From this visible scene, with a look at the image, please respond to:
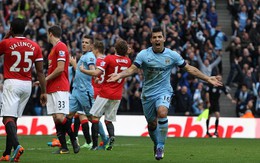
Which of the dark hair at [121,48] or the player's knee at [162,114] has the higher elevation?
the dark hair at [121,48]

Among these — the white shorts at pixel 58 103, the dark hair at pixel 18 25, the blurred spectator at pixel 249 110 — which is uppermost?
the dark hair at pixel 18 25

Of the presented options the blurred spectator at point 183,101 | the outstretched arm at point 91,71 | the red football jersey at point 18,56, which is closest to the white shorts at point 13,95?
the red football jersey at point 18,56

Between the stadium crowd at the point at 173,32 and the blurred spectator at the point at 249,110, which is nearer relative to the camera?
the blurred spectator at the point at 249,110

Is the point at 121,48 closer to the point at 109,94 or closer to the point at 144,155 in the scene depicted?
the point at 109,94

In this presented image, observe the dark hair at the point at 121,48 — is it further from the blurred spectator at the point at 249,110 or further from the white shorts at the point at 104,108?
the blurred spectator at the point at 249,110

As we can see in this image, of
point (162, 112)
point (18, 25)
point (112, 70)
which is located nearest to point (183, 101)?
point (112, 70)

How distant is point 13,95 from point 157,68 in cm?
273

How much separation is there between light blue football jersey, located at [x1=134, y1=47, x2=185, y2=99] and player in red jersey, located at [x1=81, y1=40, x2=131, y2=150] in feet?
12.2

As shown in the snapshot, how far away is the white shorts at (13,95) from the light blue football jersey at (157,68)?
224 centimetres

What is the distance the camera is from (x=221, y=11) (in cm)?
3853

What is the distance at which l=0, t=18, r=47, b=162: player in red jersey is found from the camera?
587 inches

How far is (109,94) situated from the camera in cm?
2005

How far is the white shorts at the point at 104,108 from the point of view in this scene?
19906mm

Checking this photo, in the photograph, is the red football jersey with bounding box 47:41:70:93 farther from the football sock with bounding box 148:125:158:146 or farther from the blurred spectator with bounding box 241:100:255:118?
the blurred spectator with bounding box 241:100:255:118
